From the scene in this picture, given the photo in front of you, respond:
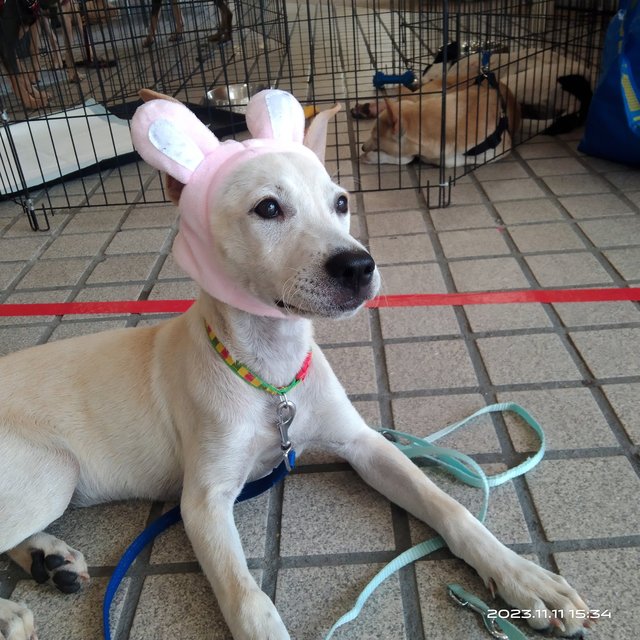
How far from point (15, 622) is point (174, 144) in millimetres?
1163

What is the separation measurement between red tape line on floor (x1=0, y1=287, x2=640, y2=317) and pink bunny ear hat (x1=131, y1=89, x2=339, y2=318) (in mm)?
1057

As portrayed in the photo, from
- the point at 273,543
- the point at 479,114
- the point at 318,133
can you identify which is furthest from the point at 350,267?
the point at 479,114

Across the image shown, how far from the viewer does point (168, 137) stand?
1.48 metres

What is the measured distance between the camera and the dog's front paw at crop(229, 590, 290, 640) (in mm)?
1371

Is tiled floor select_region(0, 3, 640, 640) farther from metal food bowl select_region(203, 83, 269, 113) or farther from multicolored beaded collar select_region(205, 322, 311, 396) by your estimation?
metal food bowl select_region(203, 83, 269, 113)

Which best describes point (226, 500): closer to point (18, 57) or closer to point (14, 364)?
point (14, 364)

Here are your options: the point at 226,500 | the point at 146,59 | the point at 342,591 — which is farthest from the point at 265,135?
the point at 146,59

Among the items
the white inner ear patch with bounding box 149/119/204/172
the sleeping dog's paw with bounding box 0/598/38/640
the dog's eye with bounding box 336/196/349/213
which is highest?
the white inner ear patch with bounding box 149/119/204/172

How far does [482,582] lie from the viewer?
5.08 feet

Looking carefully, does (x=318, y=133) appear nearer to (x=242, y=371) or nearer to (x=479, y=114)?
(x=242, y=371)

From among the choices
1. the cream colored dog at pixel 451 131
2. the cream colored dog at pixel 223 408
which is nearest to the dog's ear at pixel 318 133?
the cream colored dog at pixel 223 408

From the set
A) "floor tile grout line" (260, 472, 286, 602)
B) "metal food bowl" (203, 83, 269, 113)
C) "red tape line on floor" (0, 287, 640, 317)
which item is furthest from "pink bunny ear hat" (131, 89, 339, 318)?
"metal food bowl" (203, 83, 269, 113)

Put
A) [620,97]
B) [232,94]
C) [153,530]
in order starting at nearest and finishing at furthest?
1. [153,530]
2. [620,97]
3. [232,94]

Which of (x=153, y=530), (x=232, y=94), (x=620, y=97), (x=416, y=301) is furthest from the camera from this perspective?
(x=232, y=94)
